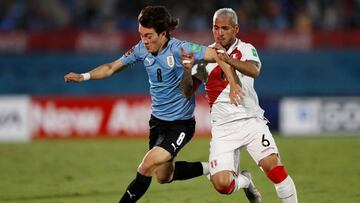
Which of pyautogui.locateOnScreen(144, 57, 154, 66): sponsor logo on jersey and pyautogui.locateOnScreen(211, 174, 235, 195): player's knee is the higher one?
pyautogui.locateOnScreen(144, 57, 154, 66): sponsor logo on jersey

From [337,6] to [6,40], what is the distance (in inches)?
320

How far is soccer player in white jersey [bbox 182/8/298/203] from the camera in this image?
7688mm

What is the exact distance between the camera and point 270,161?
7707mm

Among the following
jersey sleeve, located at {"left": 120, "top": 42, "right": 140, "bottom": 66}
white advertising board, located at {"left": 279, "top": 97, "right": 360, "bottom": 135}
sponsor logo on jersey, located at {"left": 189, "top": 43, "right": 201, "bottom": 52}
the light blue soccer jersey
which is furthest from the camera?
white advertising board, located at {"left": 279, "top": 97, "right": 360, "bottom": 135}

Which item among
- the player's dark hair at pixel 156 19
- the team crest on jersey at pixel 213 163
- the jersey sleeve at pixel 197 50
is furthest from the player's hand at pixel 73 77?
the team crest on jersey at pixel 213 163

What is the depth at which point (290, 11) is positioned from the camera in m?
19.7

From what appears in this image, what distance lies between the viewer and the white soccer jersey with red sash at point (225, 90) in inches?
311

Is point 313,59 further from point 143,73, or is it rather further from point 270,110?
point 143,73

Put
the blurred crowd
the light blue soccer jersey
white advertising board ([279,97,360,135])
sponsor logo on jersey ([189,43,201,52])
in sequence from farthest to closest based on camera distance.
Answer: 1. the blurred crowd
2. white advertising board ([279,97,360,135])
3. the light blue soccer jersey
4. sponsor logo on jersey ([189,43,201,52])

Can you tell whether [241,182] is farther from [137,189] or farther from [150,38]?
[150,38]

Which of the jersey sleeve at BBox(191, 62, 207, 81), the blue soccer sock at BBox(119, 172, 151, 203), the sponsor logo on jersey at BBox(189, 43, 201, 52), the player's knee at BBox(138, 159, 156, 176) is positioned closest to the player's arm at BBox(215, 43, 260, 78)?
the sponsor logo on jersey at BBox(189, 43, 201, 52)

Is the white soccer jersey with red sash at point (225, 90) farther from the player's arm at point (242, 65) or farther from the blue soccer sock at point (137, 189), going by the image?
the blue soccer sock at point (137, 189)

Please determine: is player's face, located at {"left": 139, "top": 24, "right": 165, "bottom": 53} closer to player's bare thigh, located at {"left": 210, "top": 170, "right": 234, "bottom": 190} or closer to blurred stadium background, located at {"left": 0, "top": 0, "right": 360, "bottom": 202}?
player's bare thigh, located at {"left": 210, "top": 170, "right": 234, "bottom": 190}

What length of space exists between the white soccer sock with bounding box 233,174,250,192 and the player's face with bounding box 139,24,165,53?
5.10ft
